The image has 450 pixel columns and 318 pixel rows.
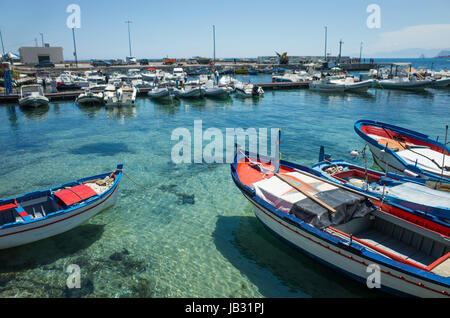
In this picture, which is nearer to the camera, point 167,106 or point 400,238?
point 400,238

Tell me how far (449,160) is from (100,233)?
1571 centimetres

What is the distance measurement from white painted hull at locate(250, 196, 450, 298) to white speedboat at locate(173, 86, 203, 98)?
3621 cm

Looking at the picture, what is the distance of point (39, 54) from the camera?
85562 millimetres

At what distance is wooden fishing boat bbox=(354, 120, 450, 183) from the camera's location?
12688mm

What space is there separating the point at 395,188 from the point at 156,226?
9192 mm

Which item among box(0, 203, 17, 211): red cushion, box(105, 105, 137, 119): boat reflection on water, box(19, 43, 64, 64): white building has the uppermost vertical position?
box(19, 43, 64, 64): white building

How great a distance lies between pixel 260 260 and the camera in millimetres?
9758

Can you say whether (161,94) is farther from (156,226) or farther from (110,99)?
(156,226)

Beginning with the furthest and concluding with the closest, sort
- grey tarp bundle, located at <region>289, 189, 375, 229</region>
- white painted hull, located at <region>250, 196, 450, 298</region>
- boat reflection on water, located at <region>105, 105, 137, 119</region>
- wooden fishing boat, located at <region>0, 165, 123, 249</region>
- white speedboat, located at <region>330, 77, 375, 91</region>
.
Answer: white speedboat, located at <region>330, 77, 375, 91</region>
boat reflection on water, located at <region>105, 105, 137, 119</region>
wooden fishing boat, located at <region>0, 165, 123, 249</region>
grey tarp bundle, located at <region>289, 189, 375, 229</region>
white painted hull, located at <region>250, 196, 450, 298</region>

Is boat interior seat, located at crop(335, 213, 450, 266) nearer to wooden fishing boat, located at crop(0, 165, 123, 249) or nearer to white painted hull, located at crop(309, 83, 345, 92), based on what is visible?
wooden fishing boat, located at crop(0, 165, 123, 249)

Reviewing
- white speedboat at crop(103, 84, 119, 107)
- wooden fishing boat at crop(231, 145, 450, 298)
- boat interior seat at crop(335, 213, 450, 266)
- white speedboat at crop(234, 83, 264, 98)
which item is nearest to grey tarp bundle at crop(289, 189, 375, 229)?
wooden fishing boat at crop(231, 145, 450, 298)

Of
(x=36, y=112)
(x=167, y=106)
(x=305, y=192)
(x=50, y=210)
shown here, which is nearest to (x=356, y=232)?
(x=305, y=192)

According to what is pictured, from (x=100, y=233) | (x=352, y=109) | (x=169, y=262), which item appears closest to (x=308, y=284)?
(x=169, y=262)

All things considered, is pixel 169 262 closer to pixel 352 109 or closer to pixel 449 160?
pixel 449 160
